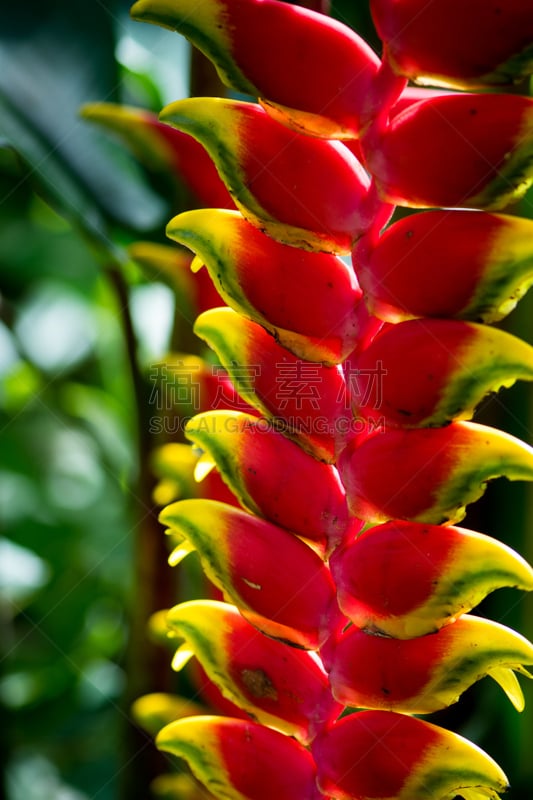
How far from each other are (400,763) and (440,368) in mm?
155

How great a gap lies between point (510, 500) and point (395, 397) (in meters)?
0.38

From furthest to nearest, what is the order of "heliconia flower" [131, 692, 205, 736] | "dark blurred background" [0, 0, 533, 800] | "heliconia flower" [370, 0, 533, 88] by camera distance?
"dark blurred background" [0, 0, 533, 800]
"heliconia flower" [131, 692, 205, 736]
"heliconia flower" [370, 0, 533, 88]

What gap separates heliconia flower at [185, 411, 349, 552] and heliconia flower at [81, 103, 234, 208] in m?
0.22

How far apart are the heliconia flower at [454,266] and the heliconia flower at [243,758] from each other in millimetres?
180

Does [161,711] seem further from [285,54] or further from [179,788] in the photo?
[285,54]

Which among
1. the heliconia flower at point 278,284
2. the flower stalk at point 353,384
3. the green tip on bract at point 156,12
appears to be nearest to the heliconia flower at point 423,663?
the flower stalk at point 353,384

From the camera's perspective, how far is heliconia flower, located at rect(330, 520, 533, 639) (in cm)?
35

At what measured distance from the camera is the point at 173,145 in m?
0.59

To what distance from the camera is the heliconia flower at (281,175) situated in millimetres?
348

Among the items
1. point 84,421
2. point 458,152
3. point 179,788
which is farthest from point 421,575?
point 84,421

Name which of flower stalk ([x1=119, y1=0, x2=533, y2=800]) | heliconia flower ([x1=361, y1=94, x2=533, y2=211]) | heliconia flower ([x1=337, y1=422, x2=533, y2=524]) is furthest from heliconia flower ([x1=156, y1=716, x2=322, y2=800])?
heliconia flower ([x1=361, y1=94, x2=533, y2=211])

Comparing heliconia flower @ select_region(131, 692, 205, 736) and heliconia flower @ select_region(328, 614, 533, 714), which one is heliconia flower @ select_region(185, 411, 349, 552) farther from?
heliconia flower @ select_region(131, 692, 205, 736)

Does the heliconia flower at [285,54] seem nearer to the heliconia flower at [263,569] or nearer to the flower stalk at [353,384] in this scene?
the flower stalk at [353,384]

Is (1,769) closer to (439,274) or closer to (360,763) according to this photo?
(360,763)
